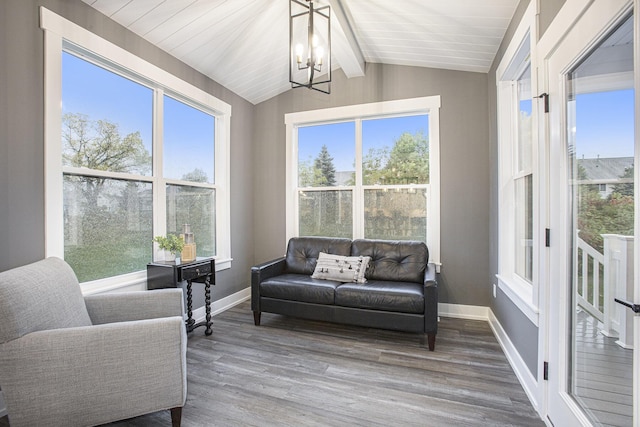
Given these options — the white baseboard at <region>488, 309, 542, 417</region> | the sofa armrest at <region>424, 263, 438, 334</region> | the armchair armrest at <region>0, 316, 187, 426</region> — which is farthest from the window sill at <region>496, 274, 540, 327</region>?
the armchair armrest at <region>0, 316, 187, 426</region>

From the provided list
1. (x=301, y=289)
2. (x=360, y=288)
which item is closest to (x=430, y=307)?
(x=360, y=288)

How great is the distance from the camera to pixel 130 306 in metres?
1.99

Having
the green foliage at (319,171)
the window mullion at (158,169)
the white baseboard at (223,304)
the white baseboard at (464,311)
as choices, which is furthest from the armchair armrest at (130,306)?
the white baseboard at (464,311)

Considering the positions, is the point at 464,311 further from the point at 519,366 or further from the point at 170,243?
the point at 170,243

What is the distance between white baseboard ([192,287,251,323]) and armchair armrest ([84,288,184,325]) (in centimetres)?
137

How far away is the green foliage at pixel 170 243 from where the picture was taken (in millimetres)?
2771

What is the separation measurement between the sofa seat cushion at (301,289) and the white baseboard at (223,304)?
799mm

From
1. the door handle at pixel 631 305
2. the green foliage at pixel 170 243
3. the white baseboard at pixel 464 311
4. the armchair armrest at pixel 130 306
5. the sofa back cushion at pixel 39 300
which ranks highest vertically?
the green foliage at pixel 170 243

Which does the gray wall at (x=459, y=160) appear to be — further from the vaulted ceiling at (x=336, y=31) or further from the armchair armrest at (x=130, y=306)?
the armchair armrest at (x=130, y=306)

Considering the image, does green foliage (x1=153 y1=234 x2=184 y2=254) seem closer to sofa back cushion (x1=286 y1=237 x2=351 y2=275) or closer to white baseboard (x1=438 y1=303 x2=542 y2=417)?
sofa back cushion (x1=286 y1=237 x2=351 y2=275)

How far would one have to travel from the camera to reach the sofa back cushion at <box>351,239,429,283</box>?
10.5 feet

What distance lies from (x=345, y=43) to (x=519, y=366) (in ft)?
10.8

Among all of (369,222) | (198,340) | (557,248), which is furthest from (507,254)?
(198,340)

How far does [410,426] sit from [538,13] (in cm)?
266
